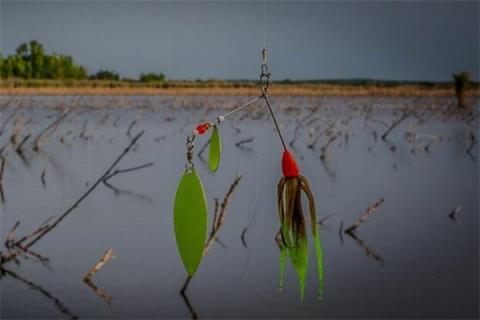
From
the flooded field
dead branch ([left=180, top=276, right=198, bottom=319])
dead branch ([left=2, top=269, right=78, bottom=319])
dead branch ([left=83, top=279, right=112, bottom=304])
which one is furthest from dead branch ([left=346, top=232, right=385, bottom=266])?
dead branch ([left=2, top=269, right=78, bottom=319])

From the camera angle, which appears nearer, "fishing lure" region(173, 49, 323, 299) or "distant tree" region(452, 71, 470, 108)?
"fishing lure" region(173, 49, 323, 299)

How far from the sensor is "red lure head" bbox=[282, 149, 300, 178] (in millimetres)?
619

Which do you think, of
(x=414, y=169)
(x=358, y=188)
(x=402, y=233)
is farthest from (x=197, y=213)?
(x=414, y=169)

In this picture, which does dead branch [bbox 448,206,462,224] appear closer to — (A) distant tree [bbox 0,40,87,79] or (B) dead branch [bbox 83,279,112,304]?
(B) dead branch [bbox 83,279,112,304]

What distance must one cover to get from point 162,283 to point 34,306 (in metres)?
0.86

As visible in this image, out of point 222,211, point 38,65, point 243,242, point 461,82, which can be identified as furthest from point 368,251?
point 38,65

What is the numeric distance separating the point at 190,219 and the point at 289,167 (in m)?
0.09

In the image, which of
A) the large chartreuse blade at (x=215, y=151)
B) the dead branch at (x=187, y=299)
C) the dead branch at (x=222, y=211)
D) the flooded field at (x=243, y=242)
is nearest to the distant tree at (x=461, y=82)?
the flooded field at (x=243, y=242)

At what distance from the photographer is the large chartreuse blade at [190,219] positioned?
632 millimetres

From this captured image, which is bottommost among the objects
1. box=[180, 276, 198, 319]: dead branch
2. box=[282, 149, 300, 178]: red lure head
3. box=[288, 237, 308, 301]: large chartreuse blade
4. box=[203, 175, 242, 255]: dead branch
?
box=[180, 276, 198, 319]: dead branch

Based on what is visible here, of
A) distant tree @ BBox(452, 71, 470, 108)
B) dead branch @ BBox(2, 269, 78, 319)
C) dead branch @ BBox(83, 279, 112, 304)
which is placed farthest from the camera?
distant tree @ BBox(452, 71, 470, 108)

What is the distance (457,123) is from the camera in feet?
69.6

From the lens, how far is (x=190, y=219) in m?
0.65

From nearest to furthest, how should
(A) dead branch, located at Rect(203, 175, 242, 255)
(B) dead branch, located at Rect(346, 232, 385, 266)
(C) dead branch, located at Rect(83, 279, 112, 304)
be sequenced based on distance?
1. (A) dead branch, located at Rect(203, 175, 242, 255)
2. (C) dead branch, located at Rect(83, 279, 112, 304)
3. (B) dead branch, located at Rect(346, 232, 385, 266)
